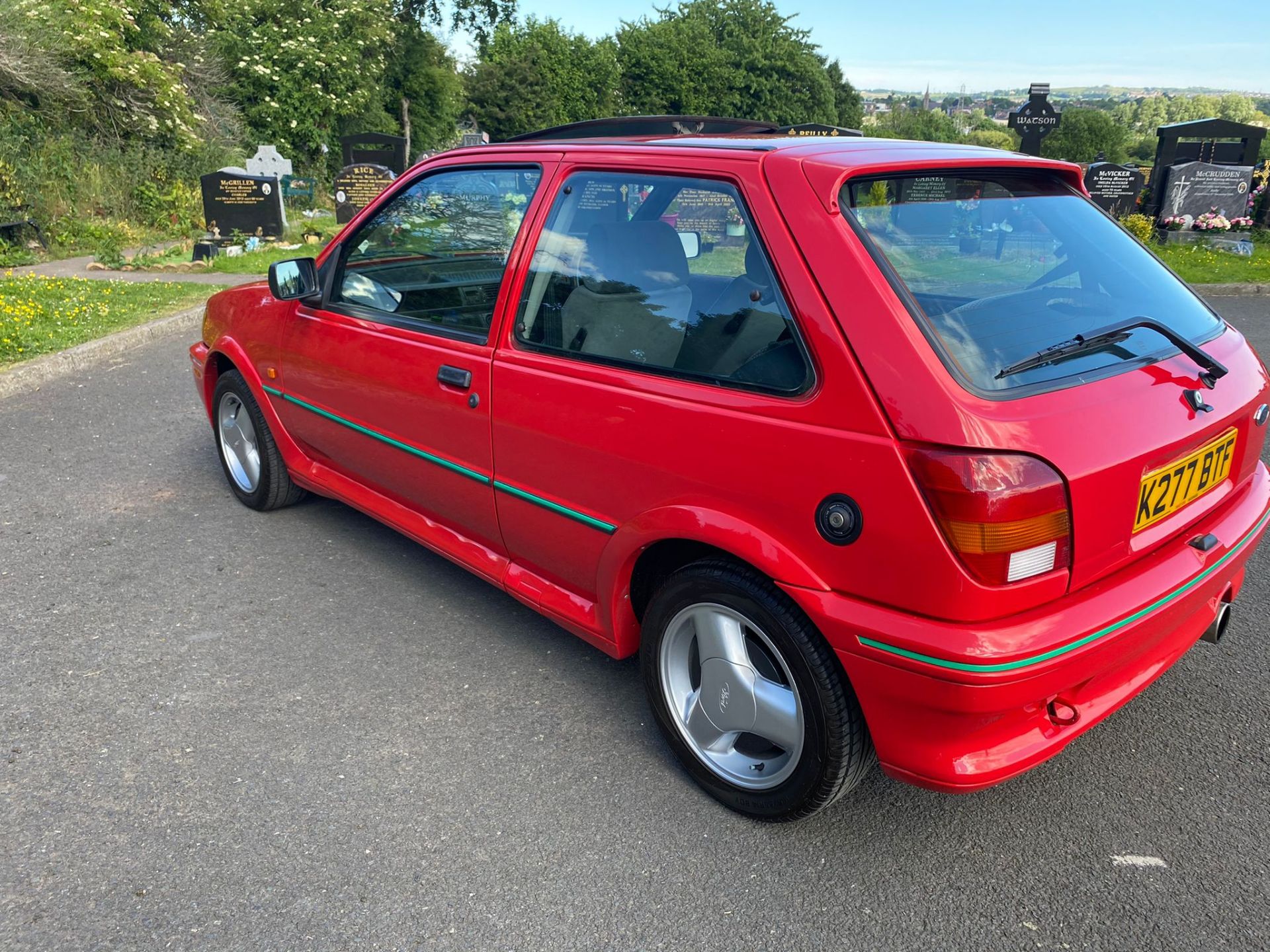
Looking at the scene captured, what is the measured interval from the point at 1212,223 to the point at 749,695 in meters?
15.7

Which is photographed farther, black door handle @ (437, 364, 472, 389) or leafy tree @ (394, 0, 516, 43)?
leafy tree @ (394, 0, 516, 43)

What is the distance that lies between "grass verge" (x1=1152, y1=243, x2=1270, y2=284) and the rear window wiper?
34.1 ft

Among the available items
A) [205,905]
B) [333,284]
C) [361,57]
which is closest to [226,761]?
[205,905]

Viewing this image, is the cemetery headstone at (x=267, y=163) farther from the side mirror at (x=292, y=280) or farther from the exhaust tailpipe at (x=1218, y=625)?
the exhaust tailpipe at (x=1218, y=625)

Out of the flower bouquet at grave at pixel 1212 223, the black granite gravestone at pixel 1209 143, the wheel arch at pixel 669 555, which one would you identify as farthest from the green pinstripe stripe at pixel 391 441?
the black granite gravestone at pixel 1209 143

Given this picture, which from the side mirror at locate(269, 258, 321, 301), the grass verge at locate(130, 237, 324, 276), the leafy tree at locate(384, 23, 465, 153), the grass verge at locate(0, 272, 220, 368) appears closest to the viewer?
the side mirror at locate(269, 258, 321, 301)

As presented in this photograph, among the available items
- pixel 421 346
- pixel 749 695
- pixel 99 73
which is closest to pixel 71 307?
pixel 421 346

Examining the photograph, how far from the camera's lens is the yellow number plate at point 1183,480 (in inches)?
84.7

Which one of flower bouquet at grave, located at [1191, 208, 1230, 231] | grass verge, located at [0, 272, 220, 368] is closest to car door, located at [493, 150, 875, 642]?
grass verge, located at [0, 272, 220, 368]

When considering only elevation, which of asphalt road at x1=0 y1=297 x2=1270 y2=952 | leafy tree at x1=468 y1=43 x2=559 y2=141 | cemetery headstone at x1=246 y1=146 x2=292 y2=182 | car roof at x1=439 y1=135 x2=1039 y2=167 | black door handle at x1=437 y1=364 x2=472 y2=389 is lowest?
asphalt road at x1=0 y1=297 x2=1270 y2=952

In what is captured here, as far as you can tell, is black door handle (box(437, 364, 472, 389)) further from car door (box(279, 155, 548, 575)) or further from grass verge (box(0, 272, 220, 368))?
grass verge (box(0, 272, 220, 368))

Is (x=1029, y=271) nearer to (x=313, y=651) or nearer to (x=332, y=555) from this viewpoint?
(x=313, y=651)

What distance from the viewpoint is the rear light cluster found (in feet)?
6.12

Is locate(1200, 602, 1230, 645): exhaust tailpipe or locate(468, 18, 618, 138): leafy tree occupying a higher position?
locate(468, 18, 618, 138): leafy tree
